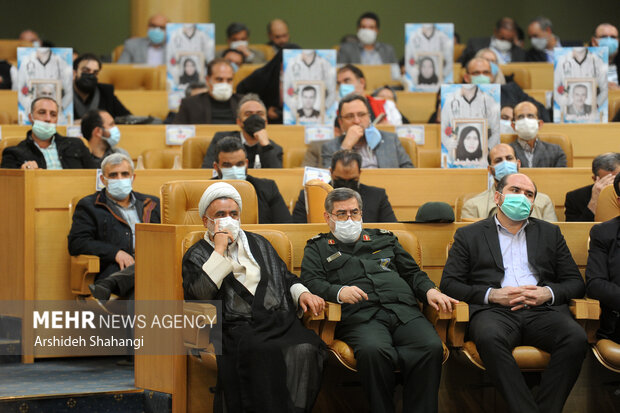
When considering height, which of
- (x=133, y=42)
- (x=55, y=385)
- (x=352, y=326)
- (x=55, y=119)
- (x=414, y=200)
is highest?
(x=133, y=42)

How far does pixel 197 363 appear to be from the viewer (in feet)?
14.8

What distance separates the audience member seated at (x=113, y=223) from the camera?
524 centimetres

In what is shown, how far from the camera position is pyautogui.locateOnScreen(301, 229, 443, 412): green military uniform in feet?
13.9

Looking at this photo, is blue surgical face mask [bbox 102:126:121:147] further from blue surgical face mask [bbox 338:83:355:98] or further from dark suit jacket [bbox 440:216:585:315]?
dark suit jacket [bbox 440:216:585:315]

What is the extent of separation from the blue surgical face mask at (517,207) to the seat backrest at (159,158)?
2.75m

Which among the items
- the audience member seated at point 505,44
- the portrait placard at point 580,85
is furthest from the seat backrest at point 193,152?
the audience member seated at point 505,44

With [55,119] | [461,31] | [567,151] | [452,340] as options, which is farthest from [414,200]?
[461,31]

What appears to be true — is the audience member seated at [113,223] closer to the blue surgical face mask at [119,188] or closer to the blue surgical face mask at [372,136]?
the blue surgical face mask at [119,188]

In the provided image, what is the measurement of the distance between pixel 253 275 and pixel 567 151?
10.1 feet

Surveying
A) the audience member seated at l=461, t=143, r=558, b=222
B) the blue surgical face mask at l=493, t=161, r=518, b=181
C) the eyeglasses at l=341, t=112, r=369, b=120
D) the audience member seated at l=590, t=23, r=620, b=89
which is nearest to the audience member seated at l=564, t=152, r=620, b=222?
the audience member seated at l=461, t=143, r=558, b=222

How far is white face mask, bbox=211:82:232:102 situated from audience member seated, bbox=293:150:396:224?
2308 mm

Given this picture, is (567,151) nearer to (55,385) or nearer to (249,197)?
(249,197)

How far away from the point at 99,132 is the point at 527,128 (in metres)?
2.74

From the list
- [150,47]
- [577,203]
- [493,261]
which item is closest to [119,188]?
[493,261]
